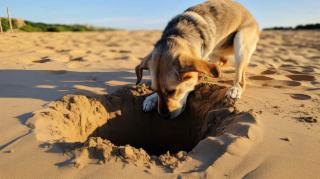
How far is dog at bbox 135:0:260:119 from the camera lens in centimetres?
437

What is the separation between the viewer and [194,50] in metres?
4.81

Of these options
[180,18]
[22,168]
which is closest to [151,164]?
[22,168]

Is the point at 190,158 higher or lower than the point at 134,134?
higher

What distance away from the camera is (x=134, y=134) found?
541cm

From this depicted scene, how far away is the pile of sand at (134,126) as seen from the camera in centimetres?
313

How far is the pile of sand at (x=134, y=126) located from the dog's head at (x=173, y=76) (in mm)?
399

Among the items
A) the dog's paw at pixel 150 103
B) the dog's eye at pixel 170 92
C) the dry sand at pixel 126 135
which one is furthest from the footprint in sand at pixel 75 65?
the dog's eye at pixel 170 92

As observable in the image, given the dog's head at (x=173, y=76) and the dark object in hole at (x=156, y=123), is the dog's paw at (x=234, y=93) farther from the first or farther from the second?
the dog's head at (x=173, y=76)

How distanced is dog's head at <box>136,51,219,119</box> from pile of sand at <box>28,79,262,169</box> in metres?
0.40

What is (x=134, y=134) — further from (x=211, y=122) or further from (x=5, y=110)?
(x=5, y=110)

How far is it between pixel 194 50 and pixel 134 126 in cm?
145

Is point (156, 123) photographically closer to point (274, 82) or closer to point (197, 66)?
point (197, 66)

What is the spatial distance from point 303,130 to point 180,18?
238cm

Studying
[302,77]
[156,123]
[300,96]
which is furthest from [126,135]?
[302,77]
